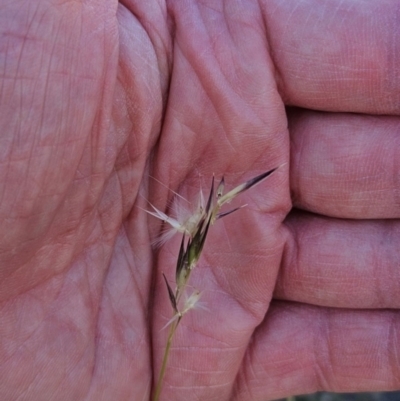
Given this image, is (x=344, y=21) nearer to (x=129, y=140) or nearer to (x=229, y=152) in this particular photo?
(x=229, y=152)

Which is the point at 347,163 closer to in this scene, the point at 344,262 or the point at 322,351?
the point at 344,262

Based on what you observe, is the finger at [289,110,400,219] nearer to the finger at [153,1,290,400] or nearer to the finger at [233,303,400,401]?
the finger at [153,1,290,400]

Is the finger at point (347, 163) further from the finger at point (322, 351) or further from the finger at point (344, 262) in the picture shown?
the finger at point (322, 351)

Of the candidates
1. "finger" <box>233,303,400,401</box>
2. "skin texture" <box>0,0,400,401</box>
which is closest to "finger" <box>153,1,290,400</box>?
"skin texture" <box>0,0,400,401</box>

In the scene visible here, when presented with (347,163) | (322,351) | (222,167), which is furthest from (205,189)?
(322,351)

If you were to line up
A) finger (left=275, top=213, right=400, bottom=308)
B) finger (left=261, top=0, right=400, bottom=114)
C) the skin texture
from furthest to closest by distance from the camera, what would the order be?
1. finger (left=275, top=213, right=400, bottom=308)
2. finger (left=261, top=0, right=400, bottom=114)
3. the skin texture

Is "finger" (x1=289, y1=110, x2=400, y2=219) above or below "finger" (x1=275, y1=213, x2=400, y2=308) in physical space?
above

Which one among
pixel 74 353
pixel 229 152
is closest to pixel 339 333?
pixel 229 152

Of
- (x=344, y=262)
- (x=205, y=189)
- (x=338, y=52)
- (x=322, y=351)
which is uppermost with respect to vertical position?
(x=338, y=52)
